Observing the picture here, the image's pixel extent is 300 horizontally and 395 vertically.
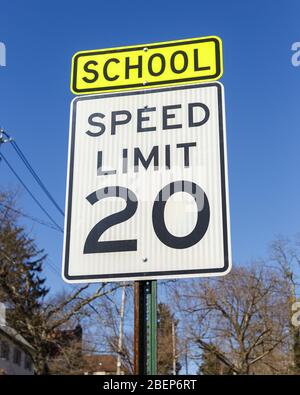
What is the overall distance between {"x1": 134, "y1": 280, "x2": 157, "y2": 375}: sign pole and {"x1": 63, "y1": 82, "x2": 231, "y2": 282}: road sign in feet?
0.25

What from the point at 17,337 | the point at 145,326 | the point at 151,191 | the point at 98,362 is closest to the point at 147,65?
the point at 151,191

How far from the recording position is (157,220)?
1.85 meters

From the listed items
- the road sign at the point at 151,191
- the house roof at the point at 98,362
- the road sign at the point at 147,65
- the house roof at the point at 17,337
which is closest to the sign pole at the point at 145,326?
the road sign at the point at 151,191

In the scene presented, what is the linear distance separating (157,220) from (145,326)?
37cm

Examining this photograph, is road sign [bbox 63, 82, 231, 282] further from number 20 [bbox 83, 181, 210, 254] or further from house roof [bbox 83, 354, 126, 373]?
house roof [bbox 83, 354, 126, 373]

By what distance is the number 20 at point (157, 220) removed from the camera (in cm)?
183

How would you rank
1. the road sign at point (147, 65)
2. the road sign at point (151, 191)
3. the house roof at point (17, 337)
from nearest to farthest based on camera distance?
the road sign at point (151, 191) < the road sign at point (147, 65) < the house roof at point (17, 337)

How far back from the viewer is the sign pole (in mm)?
1829

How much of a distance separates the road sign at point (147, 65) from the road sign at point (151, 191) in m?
0.07

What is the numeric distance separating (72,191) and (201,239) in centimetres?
49

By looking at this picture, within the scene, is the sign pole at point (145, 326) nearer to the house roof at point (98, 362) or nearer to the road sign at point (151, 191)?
the road sign at point (151, 191)

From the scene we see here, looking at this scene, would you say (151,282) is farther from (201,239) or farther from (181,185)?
(181,185)
